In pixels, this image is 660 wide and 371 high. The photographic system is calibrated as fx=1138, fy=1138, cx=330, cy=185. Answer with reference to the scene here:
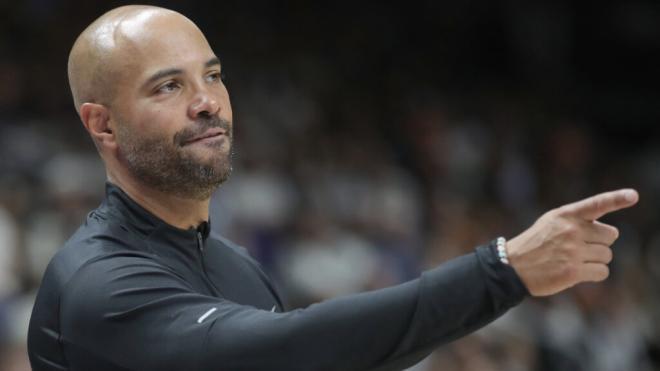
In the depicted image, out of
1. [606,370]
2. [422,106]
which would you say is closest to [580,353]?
[606,370]

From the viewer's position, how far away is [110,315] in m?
2.36

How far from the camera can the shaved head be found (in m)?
2.66

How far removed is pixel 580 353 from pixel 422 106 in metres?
3.84

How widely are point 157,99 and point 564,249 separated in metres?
1.05

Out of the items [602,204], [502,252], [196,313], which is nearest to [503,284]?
[502,252]

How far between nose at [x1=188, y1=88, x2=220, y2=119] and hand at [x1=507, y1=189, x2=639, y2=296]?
34.8 inches

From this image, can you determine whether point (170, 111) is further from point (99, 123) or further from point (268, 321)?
point (268, 321)

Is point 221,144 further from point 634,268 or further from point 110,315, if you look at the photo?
point 634,268

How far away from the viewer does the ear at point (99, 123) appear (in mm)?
2730

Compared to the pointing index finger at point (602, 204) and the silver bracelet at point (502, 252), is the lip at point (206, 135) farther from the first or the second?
the pointing index finger at point (602, 204)

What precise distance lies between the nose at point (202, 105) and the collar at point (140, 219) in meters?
0.27

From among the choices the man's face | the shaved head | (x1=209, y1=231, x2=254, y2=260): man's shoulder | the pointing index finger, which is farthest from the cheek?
the pointing index finger

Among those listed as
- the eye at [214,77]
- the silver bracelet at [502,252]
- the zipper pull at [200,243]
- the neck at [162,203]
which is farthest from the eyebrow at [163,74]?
the silver bracelet at [502,252]

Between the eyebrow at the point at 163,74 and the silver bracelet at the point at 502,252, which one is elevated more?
the eyebrow at the point at 163,74
